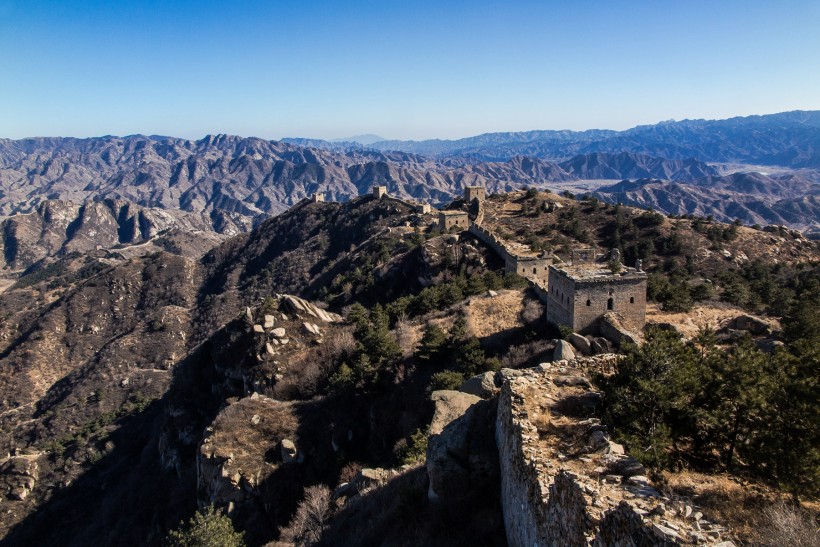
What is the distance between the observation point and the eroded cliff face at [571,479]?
695cm

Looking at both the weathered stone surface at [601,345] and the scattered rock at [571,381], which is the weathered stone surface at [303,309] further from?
the scattered rock at [571,381]

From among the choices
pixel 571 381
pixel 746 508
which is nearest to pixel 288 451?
pixel 571 381

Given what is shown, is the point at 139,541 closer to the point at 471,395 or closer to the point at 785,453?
the point at 471,395

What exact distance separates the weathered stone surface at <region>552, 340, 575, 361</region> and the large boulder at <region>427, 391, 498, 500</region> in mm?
10849

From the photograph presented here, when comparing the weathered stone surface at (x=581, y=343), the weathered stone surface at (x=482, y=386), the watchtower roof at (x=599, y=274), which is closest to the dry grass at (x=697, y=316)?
the watchtower roof at (x=599, y=274)

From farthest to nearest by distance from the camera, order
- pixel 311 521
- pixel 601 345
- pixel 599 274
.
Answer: pixel 599 274 → pixel 601 345 → pixel 311 521

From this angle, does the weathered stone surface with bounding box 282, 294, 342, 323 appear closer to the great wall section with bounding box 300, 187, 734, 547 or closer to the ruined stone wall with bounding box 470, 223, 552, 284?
the ruined stone wall with bounding box 470, 223, 552, 284

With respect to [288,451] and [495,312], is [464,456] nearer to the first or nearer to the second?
[288,451]

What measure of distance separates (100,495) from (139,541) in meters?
17.9

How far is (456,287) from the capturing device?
43.2 metres

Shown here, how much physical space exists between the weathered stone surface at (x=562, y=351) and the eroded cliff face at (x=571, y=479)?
35.3 ft

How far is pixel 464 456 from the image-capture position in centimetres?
1416

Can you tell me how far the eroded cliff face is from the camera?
6.95m

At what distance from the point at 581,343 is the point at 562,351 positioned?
235cm
